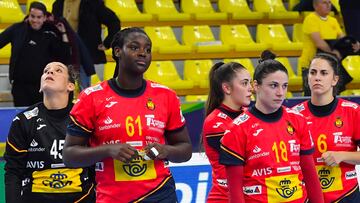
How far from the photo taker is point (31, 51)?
351 inches

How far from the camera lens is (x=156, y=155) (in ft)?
13.9

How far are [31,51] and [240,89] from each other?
401 centimetres

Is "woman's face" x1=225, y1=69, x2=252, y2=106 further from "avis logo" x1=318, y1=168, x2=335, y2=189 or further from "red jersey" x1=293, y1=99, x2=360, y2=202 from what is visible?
"avis logo" x1=318, y1=168, x2=335, y2=189

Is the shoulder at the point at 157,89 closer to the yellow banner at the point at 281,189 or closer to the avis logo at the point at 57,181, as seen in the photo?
the yellow banner at the point at 281,189

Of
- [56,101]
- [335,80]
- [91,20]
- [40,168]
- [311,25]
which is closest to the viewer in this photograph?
[40,168]

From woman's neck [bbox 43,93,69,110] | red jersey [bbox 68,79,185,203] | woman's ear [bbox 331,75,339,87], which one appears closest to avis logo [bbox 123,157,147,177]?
red jersey [bbox 68,79,185,203]

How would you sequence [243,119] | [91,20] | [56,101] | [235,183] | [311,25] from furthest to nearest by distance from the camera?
[311,25]
[91,20]
[56,101]
[243,119]
[235,183]

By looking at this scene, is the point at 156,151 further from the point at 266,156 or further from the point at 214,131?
the point at 214,131

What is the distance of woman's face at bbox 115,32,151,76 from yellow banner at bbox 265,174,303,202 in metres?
0.96

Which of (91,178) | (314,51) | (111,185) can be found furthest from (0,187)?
(314,51)

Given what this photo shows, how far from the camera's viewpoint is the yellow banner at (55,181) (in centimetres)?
522

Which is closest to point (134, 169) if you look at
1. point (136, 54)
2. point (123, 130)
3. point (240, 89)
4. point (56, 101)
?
point (123, 130)

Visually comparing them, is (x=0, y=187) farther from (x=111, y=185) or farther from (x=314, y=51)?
(x=314, y=51)

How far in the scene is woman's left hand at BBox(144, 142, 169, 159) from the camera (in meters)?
4.24
